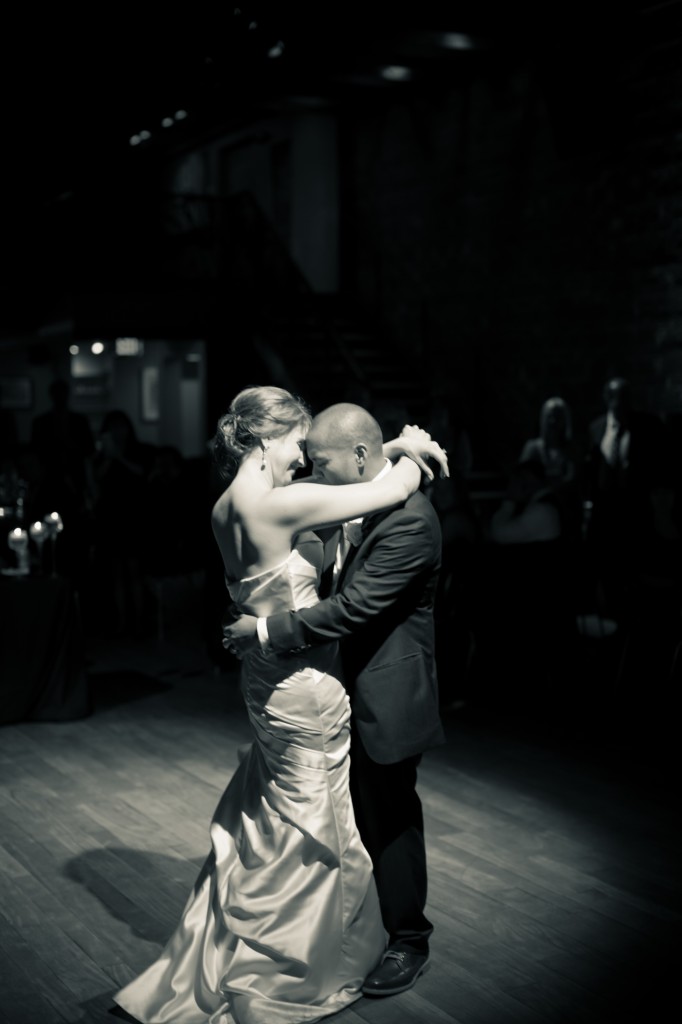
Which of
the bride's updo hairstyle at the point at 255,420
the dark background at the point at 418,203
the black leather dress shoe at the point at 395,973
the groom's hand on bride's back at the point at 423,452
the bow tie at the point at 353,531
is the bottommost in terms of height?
the black leather dress shoe at the point at 395,973

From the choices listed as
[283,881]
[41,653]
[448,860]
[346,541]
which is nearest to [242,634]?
[346,541]

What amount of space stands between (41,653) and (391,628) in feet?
10.6

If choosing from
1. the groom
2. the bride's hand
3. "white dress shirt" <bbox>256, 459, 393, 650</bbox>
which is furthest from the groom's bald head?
"white dress shirt" <bbox>256, 459, 393, 650</bbox>

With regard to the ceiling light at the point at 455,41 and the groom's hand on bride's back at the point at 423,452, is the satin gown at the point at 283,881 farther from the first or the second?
the ceiling light at the point at 455,41

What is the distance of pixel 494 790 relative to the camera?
181 inches

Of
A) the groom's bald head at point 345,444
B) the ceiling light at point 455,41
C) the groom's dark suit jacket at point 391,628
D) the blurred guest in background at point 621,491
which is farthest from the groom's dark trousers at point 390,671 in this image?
the ceiling light at point 455,41

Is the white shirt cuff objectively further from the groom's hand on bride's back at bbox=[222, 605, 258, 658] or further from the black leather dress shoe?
→ the black leather dress shoe

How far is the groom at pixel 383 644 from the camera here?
2744mm

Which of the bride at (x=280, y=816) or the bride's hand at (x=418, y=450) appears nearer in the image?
the bride at (x=280, y=816)

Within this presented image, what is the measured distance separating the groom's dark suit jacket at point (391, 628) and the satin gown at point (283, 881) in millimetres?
83

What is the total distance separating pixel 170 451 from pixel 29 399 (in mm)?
11292

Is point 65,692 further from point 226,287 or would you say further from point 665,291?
point 226,287

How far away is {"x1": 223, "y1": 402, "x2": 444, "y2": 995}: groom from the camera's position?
9.00ft

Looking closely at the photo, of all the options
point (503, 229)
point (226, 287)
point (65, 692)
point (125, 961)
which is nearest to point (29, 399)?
point (226, 287)
